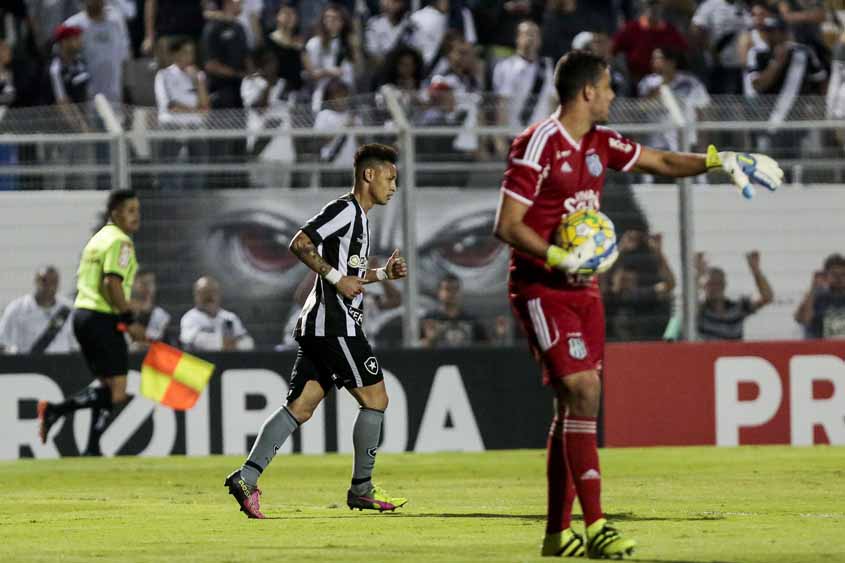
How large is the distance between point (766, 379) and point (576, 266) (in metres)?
9.38

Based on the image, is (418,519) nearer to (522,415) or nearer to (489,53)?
(522,415)

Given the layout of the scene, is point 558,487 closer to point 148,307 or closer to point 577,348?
point 577,348

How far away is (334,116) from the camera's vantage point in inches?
680

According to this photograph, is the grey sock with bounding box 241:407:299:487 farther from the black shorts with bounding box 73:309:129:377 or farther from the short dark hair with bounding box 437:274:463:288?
the short dark hair with bounding box 437:274:463:288

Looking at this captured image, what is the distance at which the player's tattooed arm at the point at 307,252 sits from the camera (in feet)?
33.4

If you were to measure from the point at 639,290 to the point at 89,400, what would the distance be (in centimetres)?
509

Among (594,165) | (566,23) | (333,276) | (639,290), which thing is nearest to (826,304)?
(639,290)

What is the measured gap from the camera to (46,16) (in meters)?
20.9

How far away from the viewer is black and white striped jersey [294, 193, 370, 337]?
1031 centimetres

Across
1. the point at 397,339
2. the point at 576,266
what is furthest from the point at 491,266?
the point at 576,266

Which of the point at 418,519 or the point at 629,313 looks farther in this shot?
the point at 629,313

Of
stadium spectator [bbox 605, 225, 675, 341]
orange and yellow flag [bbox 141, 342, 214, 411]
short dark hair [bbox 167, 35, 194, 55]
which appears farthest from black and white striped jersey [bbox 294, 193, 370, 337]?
short dark hair [bbox 167, 35, 194, 55]

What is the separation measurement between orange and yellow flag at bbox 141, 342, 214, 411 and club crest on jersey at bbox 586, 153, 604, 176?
25.4ft

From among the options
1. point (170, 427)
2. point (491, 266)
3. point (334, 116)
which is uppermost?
point (334, 116)
